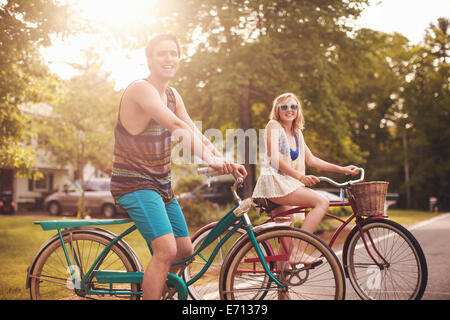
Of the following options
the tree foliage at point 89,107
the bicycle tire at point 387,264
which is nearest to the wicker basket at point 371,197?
the bicycle tire at point 387,264

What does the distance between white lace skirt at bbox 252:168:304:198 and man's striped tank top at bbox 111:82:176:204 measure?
3.65 ft

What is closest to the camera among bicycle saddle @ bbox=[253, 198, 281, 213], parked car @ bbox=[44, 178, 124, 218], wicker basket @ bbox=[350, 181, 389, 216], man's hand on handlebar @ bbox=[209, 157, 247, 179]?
man's hand on handlebar @ bbox=[209, 157, 247, 179]

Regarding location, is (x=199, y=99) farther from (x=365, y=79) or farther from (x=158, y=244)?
(x=158, y=244)

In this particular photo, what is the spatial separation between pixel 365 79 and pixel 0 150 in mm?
13653

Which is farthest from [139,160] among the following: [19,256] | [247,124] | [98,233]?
[247,124]

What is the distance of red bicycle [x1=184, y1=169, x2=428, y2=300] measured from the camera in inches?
151

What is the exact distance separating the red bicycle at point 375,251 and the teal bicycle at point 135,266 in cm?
46

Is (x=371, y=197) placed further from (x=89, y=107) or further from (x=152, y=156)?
(x=89, y=107)

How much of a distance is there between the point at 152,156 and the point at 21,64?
1017 cm

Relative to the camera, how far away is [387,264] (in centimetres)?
404

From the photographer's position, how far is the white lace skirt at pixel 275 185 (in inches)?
161

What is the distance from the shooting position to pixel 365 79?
735 inches

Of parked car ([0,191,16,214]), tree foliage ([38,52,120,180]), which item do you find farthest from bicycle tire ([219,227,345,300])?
parked car ([0,191,16,214])

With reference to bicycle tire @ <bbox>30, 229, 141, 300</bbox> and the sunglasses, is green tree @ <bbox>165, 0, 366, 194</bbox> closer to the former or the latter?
the sunglasses
